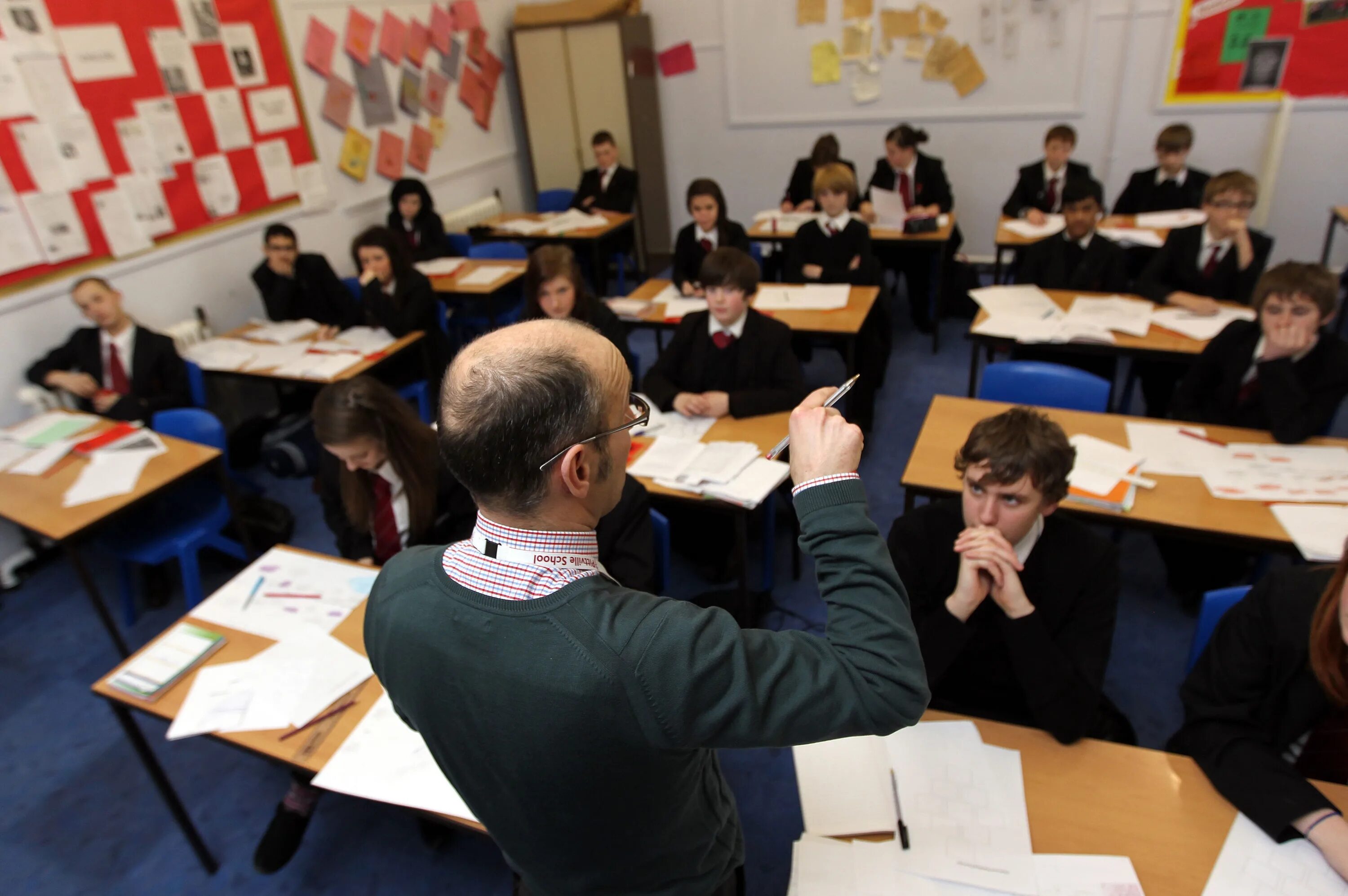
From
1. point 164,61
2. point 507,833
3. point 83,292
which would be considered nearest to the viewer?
point 507,833

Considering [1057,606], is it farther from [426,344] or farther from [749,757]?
[426,344]

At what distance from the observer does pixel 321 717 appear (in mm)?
1650

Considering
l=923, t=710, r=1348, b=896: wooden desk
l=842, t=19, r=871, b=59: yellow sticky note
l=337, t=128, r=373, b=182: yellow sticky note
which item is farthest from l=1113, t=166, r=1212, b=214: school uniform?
l=337, t=128, r=373, b=182: yellow sticky note

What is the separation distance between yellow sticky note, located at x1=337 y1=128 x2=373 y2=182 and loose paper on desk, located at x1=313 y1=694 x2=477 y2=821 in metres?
4.49

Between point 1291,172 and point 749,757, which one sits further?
point 1291,172

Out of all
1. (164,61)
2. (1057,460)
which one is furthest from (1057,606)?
(164,61)

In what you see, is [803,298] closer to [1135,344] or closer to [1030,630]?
[1135,344]

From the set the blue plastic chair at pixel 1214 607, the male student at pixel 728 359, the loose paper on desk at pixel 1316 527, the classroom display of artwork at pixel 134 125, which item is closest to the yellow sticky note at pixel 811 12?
the classroom display of artwork at pixel 134 125

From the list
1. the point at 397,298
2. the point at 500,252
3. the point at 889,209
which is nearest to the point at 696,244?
the point at 500,252

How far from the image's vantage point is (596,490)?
0.88 m

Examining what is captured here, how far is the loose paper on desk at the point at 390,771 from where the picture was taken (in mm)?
1424

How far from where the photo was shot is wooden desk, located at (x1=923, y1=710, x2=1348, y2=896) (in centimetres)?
122

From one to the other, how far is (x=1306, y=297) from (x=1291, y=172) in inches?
156

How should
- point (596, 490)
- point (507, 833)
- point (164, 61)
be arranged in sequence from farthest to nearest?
point (164, 61) → point (507, 833) → point (596, 490)
